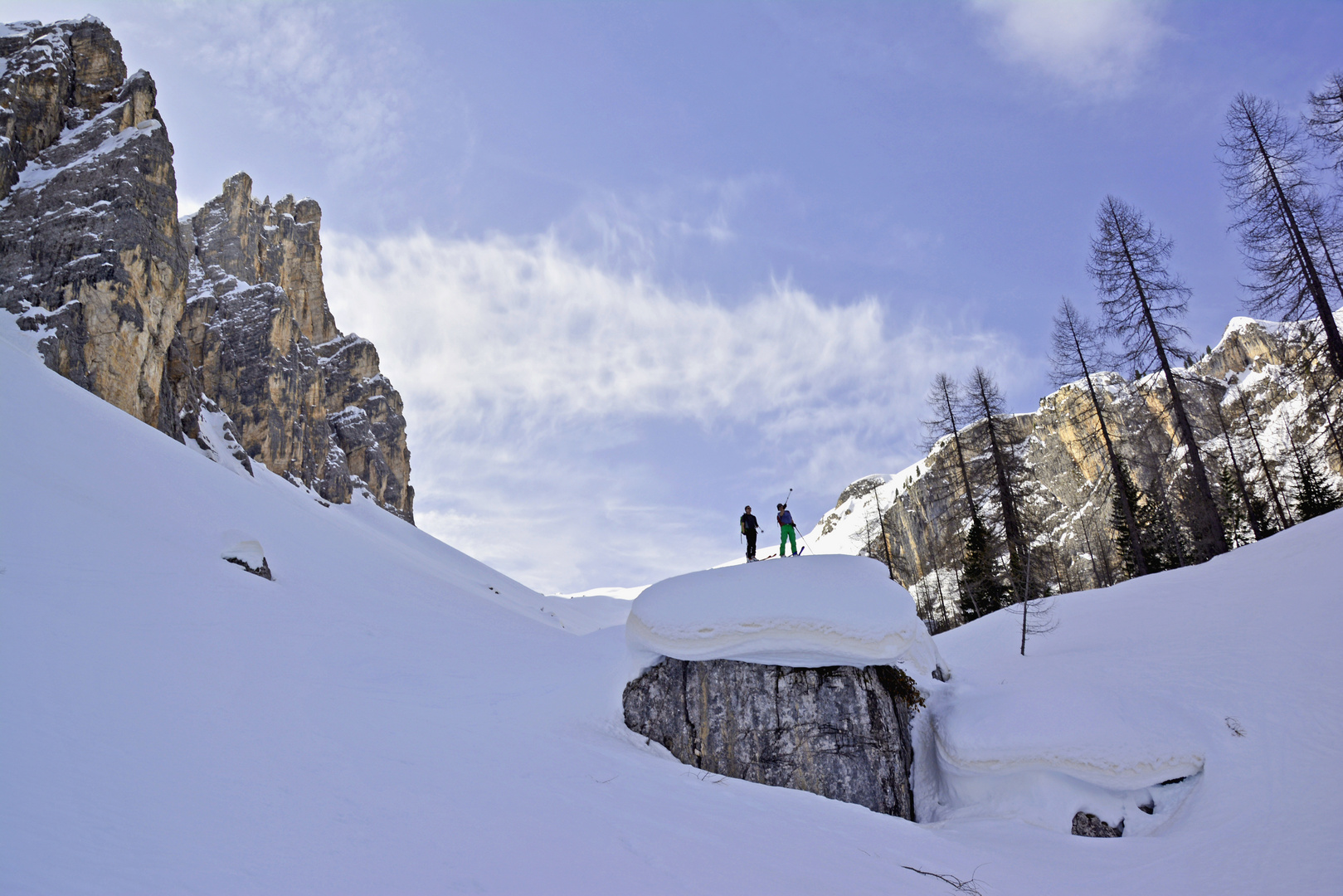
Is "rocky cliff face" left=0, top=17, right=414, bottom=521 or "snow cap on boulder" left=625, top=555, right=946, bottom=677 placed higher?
"rocky cliff face" left=0, top=17, right=414, bottom=521

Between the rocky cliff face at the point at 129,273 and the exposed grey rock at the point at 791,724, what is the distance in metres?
35.8

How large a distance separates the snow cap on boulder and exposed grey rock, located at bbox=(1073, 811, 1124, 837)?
2.90 meters

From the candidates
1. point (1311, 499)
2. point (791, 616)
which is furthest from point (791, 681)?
point (1311, 499)

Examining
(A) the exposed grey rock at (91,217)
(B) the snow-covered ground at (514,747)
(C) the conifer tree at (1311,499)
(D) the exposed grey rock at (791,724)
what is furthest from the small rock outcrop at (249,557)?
(C) the conifer tree at (1311,499)

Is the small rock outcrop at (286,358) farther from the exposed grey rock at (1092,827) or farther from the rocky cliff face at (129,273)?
the exposed grey rock at (1092,827)

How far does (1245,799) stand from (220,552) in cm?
1695

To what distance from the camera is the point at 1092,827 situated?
319 inches

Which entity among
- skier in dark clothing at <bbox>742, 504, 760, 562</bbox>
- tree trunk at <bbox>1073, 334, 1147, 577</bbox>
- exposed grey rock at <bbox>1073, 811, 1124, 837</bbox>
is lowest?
exposed grey rock at <bbox>1073, 811, 1124, 837</bbox>

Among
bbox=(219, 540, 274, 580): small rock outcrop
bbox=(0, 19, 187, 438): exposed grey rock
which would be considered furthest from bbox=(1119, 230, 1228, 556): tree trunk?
bbox=(0, 19, 187, 438): exposed grey rock

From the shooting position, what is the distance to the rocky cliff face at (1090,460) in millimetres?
20641

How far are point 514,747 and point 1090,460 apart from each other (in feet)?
305

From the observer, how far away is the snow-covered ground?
4.04 metres

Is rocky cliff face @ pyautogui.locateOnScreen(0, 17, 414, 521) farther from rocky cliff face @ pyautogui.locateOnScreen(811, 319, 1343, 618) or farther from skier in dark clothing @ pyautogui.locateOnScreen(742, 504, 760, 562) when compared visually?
rocky cliff face @ pyautogui.locateOnScreen(811, 319, 1343, 618)

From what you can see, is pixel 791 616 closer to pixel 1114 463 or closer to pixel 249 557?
pixel 249 557
